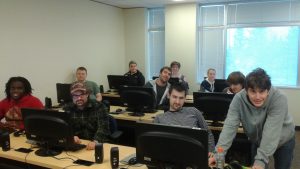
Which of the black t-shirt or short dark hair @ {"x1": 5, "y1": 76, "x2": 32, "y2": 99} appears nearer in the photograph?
short dark hair @ {"x1": 5, "y1": 76, "x2": 32, "y2": 99}

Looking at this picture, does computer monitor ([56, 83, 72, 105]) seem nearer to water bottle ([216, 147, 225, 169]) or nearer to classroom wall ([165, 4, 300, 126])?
classroom wall ([165, 4, 300, 126])

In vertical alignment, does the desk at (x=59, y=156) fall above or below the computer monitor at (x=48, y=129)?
below

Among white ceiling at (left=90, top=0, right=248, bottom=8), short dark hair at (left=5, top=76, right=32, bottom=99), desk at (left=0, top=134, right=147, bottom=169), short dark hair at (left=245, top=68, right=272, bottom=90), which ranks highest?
white ceiling at (left=90, top=0, right=248, bottom=8)

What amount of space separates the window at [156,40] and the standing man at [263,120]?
5.40 m

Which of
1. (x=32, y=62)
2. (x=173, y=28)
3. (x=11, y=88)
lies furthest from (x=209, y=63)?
(x=11, y=88)

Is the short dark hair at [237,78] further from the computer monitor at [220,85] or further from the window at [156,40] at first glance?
the window at [156,40]

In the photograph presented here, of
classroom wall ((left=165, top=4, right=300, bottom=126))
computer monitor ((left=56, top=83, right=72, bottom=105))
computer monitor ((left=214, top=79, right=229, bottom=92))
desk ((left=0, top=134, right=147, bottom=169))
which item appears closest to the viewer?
desk ((left=0, top=134, right=147, bottom=169))

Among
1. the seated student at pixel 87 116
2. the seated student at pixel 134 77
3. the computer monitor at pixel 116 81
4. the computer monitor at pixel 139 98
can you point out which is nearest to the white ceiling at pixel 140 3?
the seated student at pixel 134 77

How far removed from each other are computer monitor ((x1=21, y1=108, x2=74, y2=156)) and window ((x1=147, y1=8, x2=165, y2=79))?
16.9 ft

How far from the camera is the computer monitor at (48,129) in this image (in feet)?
7.76

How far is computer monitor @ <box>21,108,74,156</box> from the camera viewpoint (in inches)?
93.1

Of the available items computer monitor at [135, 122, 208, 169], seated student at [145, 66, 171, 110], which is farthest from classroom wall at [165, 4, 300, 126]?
computer monitor at [135, 122, 208, 169]

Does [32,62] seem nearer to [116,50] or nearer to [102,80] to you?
[102,80]

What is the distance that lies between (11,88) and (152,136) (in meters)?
2.32
